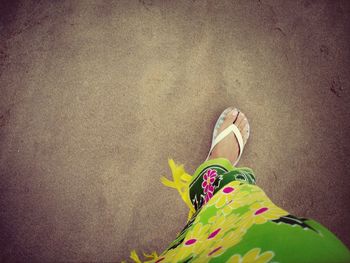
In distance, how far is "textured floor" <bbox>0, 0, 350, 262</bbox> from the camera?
43.6 inches

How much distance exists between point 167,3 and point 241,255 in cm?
114

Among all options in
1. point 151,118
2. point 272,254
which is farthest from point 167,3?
point 272,254

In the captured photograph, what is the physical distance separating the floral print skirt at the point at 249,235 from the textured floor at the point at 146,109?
0.48 meters

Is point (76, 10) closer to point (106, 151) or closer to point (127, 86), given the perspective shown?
point (127, 86)

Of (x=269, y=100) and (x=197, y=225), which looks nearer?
(x=197, y=225)

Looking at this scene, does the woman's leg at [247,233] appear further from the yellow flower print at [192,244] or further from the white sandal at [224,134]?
the white sandal at [224,134]

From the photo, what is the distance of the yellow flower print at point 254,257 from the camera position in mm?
418

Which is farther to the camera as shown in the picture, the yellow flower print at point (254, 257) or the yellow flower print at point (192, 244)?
the yellow flower print at point (192, 244)

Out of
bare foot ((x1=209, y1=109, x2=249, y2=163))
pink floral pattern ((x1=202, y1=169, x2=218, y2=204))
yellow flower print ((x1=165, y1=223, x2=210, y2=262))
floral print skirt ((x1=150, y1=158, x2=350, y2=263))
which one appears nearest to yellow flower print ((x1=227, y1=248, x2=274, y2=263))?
floral print skirt ((x1=150, y1=158, x2=350, y2=263))

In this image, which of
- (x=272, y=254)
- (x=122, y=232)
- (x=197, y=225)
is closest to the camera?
(x=272, y=254)

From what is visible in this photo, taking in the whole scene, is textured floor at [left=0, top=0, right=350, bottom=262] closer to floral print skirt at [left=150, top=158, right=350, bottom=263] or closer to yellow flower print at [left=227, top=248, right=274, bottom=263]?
floral print skirt at [left=150, top=158, right=350, bottom=263]

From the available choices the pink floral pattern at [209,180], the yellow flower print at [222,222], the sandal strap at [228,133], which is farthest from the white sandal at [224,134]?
the yellow flower print at [222,222]

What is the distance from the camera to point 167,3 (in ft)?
3.80

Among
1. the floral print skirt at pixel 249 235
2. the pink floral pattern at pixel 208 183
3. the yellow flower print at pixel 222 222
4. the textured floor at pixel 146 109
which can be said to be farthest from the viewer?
the textured floor at pixel 146 109
